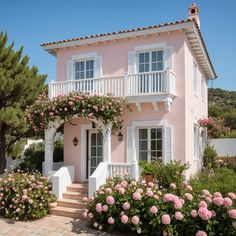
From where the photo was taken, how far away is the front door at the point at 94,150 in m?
13.9

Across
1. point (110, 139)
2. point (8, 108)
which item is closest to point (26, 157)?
point (8, 108)

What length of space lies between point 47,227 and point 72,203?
178cm

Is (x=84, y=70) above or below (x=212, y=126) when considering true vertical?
above

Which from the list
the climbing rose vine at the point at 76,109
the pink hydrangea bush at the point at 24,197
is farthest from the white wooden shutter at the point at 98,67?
the pink hydrangea bush at the point at 24,197

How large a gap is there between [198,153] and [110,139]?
5949mm

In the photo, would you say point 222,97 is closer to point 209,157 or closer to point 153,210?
point 209,157

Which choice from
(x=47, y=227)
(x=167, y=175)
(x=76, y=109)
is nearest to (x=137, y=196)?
(x=167, y=175)

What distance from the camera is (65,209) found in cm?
1060

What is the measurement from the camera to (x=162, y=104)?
12.8 m

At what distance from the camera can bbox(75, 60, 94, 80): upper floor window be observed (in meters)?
14.8

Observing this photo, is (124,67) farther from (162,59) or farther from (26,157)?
(26,157)

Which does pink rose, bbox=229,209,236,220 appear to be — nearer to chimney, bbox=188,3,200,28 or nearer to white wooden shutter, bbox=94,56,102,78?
white wooden shutter, bbox=94,56,102,78

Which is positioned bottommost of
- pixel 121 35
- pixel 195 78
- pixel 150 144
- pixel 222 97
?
pixel 150 144

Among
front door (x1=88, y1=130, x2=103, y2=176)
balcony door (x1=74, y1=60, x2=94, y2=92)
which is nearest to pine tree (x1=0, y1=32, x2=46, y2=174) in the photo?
balcony door (x1=74, y1=60, x2=94, y2=92)
